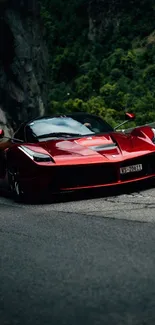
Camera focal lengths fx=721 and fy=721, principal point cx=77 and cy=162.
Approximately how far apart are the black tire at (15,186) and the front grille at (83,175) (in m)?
0.64

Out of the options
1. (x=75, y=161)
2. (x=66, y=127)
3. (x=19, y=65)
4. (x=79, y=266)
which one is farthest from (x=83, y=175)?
(x=19, y=65)

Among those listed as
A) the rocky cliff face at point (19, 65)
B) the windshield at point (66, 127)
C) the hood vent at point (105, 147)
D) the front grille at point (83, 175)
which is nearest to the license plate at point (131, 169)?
the front grille at point (83, 175)

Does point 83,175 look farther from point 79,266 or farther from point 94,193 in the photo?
point 79,266

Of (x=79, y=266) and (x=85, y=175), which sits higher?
(x=79, y=266)

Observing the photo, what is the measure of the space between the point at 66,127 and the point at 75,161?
1495 mm

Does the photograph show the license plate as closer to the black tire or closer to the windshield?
the windshield

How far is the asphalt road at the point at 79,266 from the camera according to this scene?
12.2ft

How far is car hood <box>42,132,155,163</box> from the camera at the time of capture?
29.8 ft

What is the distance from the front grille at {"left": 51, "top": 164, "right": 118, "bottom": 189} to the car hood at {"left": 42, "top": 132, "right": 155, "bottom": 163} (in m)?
0.11

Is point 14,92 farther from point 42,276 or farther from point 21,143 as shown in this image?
point 42,276

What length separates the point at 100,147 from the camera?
9336mm

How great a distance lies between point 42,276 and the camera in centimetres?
468

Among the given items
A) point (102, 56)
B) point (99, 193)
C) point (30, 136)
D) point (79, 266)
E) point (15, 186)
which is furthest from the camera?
point (102, 56)

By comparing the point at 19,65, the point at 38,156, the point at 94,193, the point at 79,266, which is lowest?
the point at 19,65
